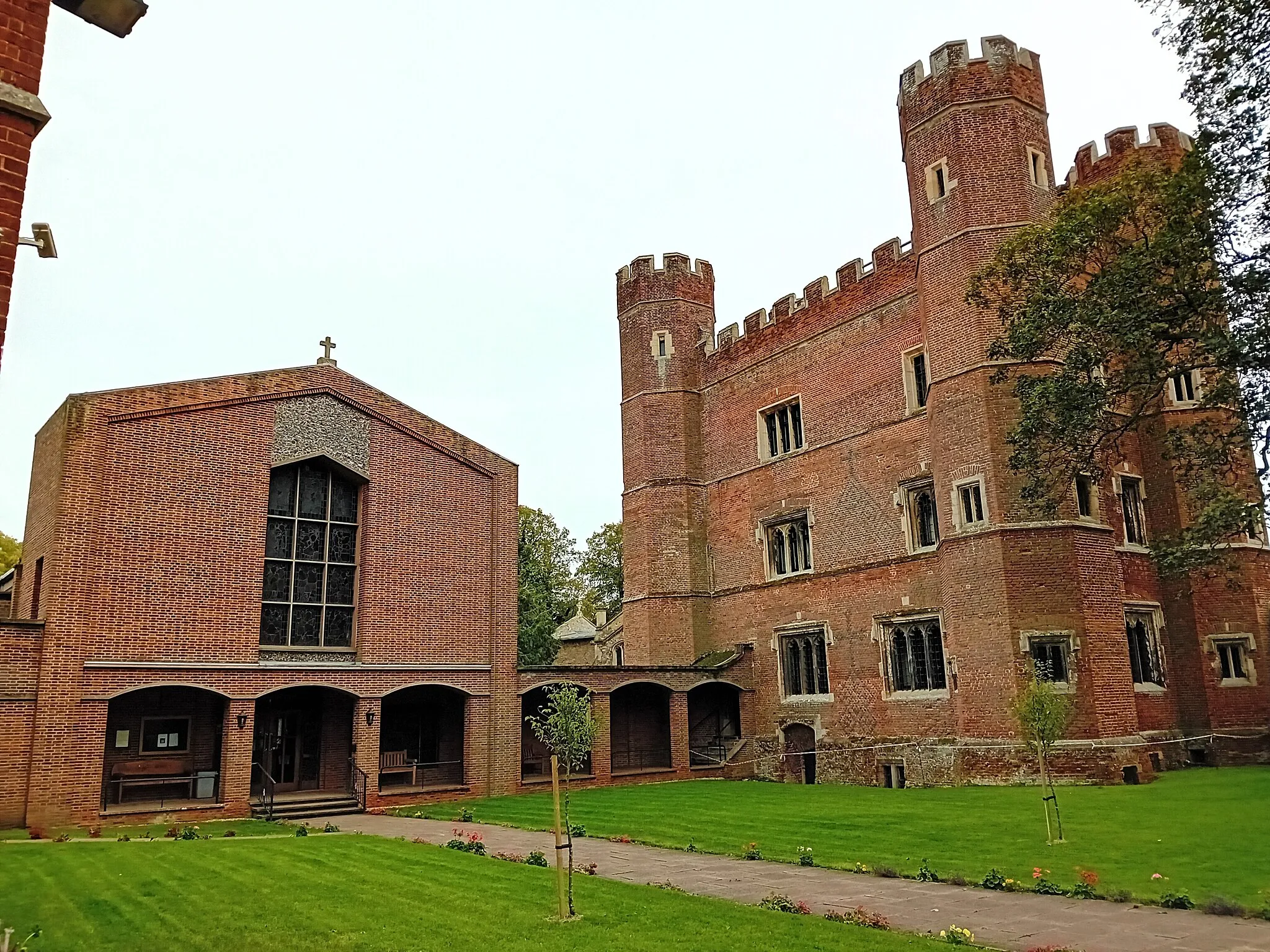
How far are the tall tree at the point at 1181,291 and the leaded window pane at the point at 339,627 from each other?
15272 millimetres

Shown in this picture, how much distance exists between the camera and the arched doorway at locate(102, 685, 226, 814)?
64.4 ft

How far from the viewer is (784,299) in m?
29.8

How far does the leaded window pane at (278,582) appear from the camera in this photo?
21453 mm

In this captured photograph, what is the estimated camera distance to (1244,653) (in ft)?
73.4

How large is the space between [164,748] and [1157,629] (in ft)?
74.2

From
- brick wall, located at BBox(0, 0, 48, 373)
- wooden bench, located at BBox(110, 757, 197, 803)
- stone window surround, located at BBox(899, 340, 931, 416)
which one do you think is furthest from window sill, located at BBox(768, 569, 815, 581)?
brick wall, located at BBox(0, 0, 48, 373)

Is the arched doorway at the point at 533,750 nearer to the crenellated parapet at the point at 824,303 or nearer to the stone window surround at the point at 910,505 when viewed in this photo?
the stone window surround at the point at 910,505

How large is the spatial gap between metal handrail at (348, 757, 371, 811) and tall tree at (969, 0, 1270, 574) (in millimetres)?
15206

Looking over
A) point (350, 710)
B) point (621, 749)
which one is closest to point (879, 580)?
point (621, 749)

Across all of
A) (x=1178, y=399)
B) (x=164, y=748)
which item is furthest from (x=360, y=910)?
(x=1178, y=399)

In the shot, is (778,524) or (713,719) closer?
(778,524)

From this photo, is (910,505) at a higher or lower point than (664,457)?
lower

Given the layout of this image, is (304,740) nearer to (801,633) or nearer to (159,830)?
(159,830)

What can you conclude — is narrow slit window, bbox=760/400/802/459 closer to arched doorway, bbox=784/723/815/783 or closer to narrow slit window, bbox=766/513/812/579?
narrow slit window, bbox=766/513/812/579
